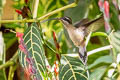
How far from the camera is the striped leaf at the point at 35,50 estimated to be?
67cm

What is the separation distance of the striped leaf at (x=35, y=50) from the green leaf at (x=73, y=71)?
0.08 metres

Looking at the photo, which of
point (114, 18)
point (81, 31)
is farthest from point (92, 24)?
point (114, 18)

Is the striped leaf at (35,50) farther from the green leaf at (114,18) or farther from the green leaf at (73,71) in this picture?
the green leaf at (114,18)

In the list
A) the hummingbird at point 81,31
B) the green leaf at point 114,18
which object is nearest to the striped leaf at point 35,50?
the hummingbird at point 81,31

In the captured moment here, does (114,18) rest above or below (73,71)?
above

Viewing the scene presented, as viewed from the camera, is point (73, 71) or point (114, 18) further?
point (114, 18)

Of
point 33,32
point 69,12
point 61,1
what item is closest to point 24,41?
point 33,32

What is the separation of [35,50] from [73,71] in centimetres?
12

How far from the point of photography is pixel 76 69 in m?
0.77

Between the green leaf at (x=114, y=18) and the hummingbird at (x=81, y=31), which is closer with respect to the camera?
the hummingbird at (x=81, y=31)

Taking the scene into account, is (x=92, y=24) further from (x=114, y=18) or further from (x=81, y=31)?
(x=114, y=18)

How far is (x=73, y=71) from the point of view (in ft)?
2.50

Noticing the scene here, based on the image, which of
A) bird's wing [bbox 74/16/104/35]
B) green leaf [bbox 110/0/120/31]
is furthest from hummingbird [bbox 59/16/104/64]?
green leaf [bbox 110/0/120/31]

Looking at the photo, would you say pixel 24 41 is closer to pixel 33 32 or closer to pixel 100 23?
pixel 33 32
